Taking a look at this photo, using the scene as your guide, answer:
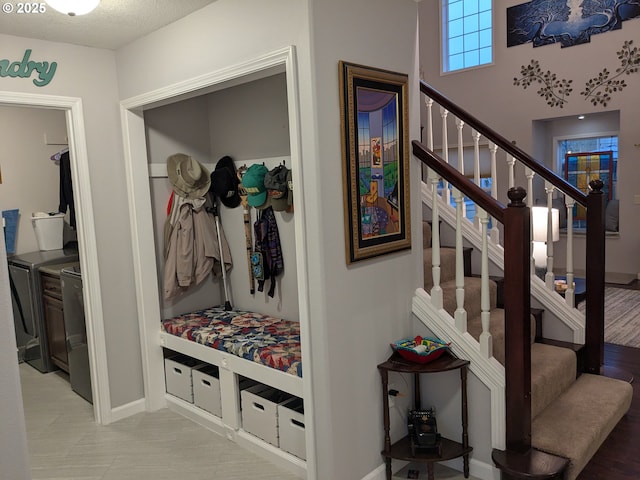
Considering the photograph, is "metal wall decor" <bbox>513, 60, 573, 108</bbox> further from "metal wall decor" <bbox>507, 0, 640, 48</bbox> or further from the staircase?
the staircase

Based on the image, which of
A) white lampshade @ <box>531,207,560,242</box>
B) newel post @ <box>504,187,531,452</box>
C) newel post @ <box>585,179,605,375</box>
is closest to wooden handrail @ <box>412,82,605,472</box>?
newel post @ <box>504,187,531,452</box>

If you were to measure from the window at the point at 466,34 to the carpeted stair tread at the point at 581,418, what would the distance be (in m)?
5.87

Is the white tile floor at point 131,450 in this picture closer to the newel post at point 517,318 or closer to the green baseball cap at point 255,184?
the newel post at point 517,318

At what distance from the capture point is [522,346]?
2367 millimetres

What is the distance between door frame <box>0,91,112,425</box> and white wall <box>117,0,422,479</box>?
3.08 feet

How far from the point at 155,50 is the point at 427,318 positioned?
218 centimetres

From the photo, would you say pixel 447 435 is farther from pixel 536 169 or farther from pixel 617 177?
pixel 617 177

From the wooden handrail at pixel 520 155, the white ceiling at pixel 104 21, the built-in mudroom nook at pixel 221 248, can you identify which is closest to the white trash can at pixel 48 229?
the built-in mudroom nook at pixel 221 248

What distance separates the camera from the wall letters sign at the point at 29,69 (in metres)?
2.92

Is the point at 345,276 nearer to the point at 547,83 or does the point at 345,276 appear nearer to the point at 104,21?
the point at 104,21

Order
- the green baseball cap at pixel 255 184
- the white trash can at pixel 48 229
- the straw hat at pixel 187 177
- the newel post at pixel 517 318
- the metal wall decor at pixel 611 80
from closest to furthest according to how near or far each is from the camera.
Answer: the newel post at pixel 517 318, the green baseball cap at pixel 255 184, the straw hat at pixel 187 177, the white trash can at pixel 48 229, the metal wall decor at pixel 611 80

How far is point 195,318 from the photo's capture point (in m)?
3.61

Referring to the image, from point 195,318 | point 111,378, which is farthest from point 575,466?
point 111,378

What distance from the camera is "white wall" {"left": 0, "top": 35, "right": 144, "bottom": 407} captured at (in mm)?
3172
